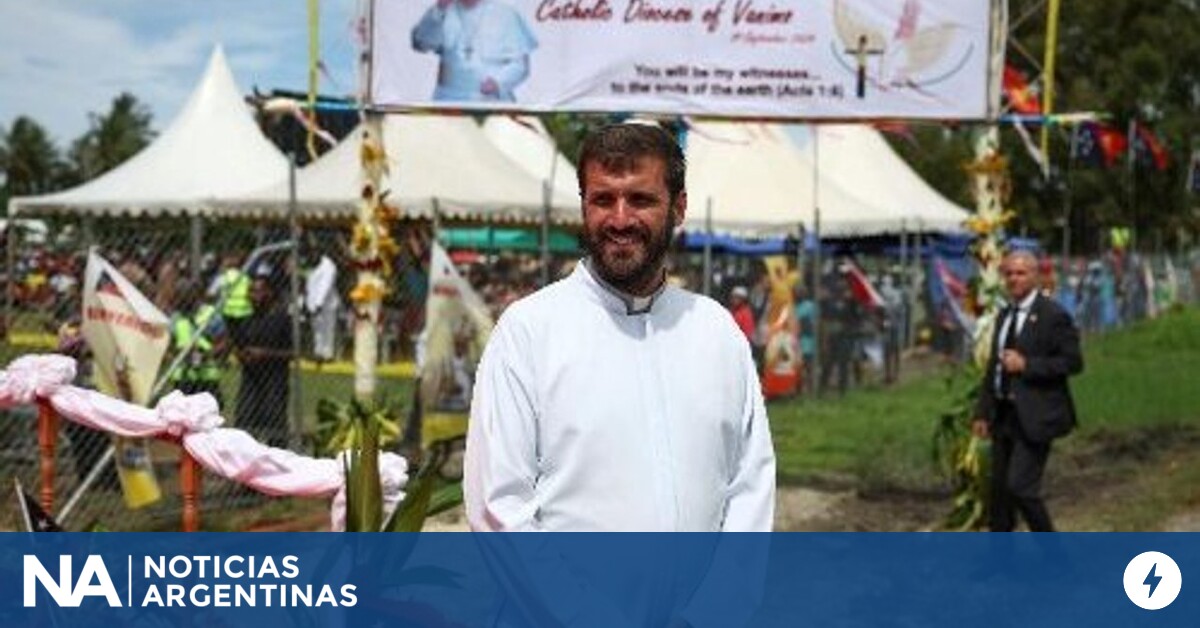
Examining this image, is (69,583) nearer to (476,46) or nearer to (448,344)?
(476,46)

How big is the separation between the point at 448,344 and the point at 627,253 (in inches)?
332

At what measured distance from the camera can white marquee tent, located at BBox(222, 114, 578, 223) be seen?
62.4 ft

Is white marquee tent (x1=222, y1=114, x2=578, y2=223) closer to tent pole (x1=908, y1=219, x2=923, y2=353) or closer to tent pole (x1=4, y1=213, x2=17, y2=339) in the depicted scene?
tent pole (x1=4, y1=213, x2=17, y2=339)

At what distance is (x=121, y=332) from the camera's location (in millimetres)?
9570

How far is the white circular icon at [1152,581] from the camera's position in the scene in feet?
24.1

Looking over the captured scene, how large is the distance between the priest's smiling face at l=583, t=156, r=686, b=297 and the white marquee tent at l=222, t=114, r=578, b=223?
48.5 ft

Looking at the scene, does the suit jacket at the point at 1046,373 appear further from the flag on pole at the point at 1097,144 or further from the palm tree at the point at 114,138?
the palm tree at the point at 114,138

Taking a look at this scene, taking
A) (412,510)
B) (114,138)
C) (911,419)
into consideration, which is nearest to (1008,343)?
(412,510)

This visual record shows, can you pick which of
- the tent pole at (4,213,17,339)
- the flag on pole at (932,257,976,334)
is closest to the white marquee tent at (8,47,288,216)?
the tent pole at (4,213,17,339)

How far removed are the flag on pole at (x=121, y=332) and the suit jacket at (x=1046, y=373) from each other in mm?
4877

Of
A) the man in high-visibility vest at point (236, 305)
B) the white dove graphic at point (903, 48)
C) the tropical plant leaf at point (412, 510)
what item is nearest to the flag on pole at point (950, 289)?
Answer: the white dove graphic at point (903, 48)

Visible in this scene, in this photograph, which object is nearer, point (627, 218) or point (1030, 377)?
point (627, 218)

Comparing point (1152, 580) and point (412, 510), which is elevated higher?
point (412, 510)

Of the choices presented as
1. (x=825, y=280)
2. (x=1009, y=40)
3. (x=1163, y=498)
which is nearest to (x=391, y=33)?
(x=1009, y=40)
